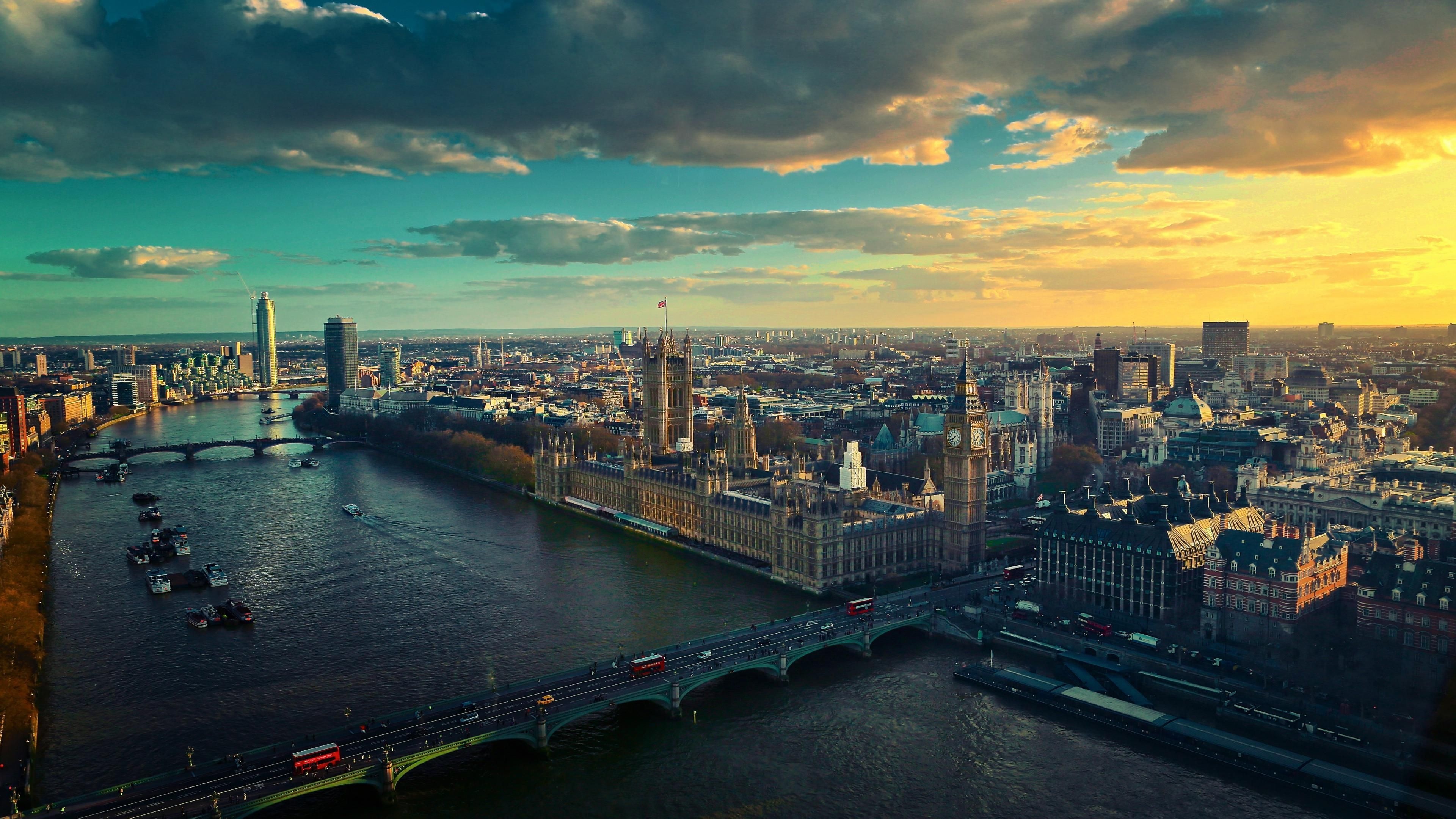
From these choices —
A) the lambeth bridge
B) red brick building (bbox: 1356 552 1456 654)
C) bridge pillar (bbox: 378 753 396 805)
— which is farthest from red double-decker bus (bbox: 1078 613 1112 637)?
the lambeth bridge

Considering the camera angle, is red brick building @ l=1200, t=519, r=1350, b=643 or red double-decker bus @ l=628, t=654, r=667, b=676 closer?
red double-decker bus @ l=628, t=654, r=667, b=676

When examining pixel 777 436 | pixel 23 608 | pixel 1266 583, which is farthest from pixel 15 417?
pixel 1266 583

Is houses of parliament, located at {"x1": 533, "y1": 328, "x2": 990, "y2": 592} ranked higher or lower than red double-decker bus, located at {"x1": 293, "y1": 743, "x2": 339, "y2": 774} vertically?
higher

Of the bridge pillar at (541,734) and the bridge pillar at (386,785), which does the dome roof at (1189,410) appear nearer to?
the bridge pillar at (541,734)

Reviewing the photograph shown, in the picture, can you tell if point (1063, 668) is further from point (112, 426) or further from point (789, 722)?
point (112, 426)

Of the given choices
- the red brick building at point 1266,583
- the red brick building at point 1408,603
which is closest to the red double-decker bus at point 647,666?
the red brick building at point 1266,583

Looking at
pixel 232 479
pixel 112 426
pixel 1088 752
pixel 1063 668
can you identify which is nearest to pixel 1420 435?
pixel 1063 668

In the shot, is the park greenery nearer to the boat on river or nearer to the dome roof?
the boat on river
